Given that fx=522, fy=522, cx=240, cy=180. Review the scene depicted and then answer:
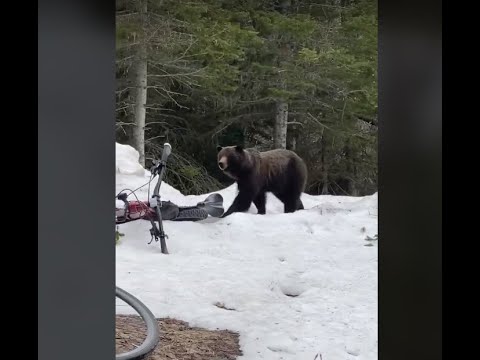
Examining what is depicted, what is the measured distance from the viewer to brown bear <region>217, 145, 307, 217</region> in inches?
99.5

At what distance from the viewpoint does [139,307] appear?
220cm

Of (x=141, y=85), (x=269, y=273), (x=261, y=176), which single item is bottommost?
(x=269, y=273)

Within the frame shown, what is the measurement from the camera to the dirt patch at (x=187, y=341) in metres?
2.18

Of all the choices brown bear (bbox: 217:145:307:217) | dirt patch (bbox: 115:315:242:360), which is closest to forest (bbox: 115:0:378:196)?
brown bear (bbox: 217:145:307:217)

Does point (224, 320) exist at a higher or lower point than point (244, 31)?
lower

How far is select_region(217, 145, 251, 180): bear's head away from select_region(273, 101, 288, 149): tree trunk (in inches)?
9.3

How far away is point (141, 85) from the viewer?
2652mm
